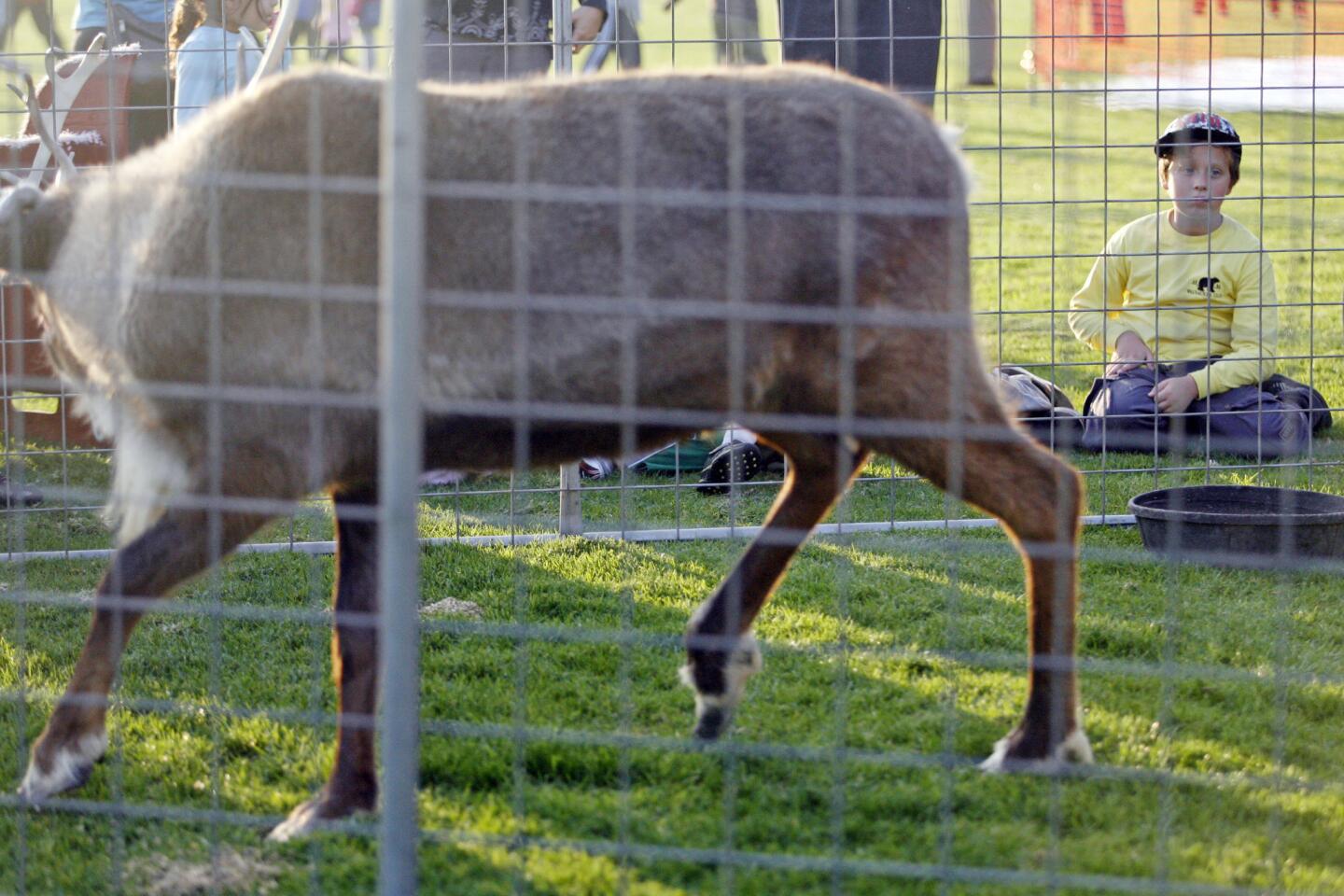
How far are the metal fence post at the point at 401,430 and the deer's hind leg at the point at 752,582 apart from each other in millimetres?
1228

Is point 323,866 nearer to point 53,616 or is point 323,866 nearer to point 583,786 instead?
point 583,786

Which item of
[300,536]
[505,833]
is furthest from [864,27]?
[505,833]

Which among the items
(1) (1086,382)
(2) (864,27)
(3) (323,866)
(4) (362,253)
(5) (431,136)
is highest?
(2) (864,27)

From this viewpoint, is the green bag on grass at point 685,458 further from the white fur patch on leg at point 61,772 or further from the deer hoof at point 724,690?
the white fur patch on leg at point 61,772

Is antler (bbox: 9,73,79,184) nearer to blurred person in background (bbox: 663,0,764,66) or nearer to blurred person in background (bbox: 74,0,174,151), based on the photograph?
blurred person in background (bbox: 74,0,174,151)

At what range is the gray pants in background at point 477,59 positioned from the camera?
18.5 feet

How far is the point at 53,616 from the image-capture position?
480 cm

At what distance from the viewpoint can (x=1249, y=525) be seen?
4.90m

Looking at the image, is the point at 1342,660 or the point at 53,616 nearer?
the point at 1342,660

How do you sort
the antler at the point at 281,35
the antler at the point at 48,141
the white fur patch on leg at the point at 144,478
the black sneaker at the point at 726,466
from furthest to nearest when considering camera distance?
the black sneaker at the point at 726,466, the antler at the point at 281,35, the antler at the point at 48,141, the white fur patch on leg at the point at 144,478

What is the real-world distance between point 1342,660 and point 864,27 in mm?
3119

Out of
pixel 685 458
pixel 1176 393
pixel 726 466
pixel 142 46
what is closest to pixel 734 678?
pixel 726 466

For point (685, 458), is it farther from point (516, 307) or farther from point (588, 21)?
point (516, 307)

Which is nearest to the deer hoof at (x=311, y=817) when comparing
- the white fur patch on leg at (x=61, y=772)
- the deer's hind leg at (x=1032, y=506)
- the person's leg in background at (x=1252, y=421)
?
the white fur patch on leg at (x=61, y=772)
